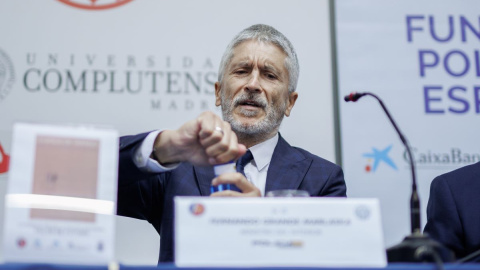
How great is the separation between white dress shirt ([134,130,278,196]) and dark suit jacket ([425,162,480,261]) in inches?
18.4

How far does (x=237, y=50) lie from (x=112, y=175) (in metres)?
0.99

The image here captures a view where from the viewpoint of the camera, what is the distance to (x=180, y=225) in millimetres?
896

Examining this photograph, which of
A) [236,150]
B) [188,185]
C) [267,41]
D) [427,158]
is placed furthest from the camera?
[427,158]

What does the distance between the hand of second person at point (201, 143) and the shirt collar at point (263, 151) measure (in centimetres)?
41

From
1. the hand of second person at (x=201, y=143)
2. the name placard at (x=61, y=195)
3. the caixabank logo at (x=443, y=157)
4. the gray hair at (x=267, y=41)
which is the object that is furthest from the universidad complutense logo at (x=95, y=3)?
the name placard at (x=61, y=195)

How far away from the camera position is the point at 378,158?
7.11 feet

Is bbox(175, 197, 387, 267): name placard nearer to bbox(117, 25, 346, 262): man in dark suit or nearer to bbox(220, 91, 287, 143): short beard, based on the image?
bbox(117, 25, 346, 262): man in dark suit

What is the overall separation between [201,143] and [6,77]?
3.67 feet

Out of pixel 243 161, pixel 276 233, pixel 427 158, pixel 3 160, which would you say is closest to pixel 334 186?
pixel 243 161

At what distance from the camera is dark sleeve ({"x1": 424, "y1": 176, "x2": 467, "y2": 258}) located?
163 cm

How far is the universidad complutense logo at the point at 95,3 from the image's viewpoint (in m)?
2.21

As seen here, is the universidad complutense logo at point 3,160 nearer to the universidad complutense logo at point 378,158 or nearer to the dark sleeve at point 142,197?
the dark sleeve at point 142,197

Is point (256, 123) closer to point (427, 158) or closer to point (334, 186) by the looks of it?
point (334, 186)

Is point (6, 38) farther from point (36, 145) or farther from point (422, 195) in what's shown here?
point (422, 195)
